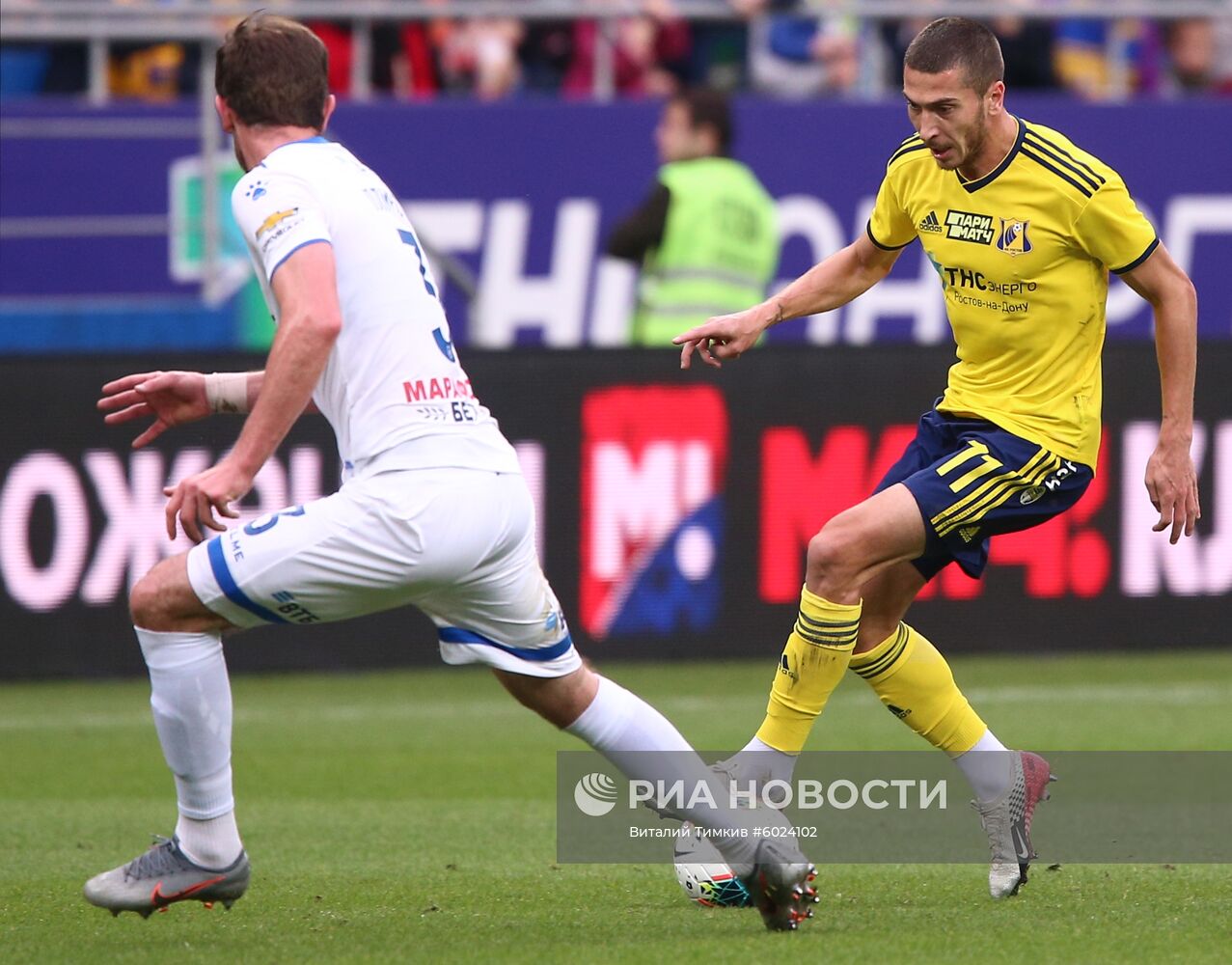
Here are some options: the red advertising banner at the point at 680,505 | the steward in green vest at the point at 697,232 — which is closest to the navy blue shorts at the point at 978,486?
the red advertising banner at the point at 680,505

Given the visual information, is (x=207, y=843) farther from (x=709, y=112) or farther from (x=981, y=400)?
(x=709, y=112)

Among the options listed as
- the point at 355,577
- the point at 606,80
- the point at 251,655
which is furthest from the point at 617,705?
the point at 606,80

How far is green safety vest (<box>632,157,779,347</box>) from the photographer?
11.0m

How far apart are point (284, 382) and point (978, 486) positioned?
198cm

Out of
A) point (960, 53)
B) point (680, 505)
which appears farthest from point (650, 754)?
point (680, 505)

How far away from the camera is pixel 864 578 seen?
551cm

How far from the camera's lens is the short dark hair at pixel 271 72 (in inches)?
188

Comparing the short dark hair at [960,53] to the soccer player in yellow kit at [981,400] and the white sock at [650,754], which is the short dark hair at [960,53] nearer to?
the soccer player in yellow kit at [981,400]

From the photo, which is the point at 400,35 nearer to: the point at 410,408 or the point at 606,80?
the point at 606,80

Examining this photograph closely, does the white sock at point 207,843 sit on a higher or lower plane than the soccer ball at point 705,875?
higher

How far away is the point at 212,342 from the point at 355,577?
831 cm

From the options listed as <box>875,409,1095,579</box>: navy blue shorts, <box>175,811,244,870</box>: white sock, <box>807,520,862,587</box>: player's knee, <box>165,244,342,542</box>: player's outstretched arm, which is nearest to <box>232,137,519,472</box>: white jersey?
<box>165,244,342,542</box>: player's outstretched arm

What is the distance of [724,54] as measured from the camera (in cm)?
1516

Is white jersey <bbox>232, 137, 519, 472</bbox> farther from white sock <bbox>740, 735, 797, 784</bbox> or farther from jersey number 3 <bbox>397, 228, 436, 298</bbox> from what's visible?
white sock <bbox>740, 735, 797, 784</bbox>
